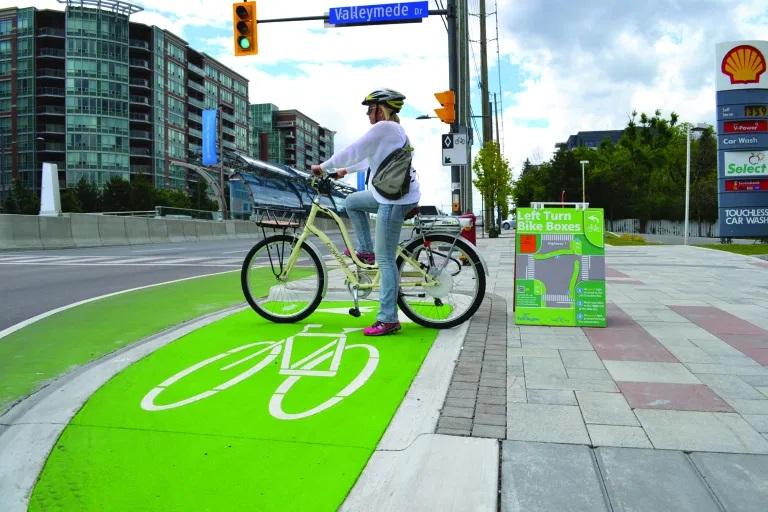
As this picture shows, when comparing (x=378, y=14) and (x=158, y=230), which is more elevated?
(x=378, y=14)

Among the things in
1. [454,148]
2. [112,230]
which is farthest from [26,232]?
[454,148]

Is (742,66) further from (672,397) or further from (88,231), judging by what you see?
(88,231)

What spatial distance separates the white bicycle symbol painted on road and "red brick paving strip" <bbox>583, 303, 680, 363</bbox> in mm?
1815

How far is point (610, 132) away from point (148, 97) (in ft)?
342

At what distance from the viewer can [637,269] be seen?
12.5 metres

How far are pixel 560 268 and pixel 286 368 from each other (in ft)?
9.39

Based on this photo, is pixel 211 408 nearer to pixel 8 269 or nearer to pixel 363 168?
pixel 363 168

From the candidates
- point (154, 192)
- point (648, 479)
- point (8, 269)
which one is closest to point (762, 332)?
point (648, 479)

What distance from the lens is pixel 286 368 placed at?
165 inches

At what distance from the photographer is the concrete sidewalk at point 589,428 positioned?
2404 millimetres

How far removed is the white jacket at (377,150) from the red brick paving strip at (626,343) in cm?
193

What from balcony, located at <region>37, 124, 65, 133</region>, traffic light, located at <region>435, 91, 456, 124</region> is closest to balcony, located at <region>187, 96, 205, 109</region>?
balcony, located at <region>37, 124, 65, 133</region>

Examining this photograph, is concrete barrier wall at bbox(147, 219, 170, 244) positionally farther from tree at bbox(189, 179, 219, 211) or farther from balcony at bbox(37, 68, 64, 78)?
balcony at bbox(37, 68, 64, 78)

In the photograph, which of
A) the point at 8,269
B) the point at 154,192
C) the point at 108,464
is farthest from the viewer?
the point at 154,192
